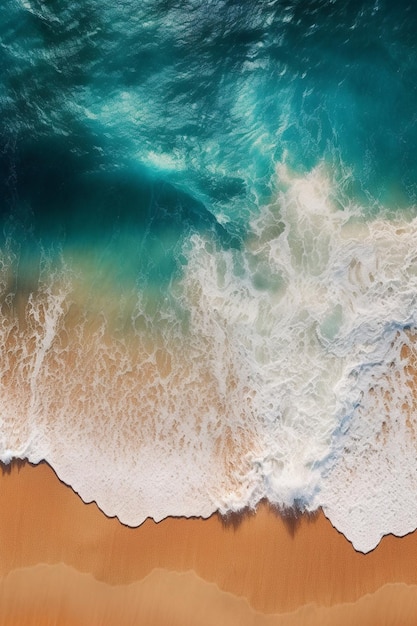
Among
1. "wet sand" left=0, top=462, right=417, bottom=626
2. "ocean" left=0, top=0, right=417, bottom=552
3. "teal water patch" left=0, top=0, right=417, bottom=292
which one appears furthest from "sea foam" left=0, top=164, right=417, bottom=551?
"teal water patch" left=0, top=0, right=417, bottom=292

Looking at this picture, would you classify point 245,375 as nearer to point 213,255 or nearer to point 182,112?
point 213,255

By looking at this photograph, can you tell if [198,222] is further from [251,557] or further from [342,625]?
[342,625]

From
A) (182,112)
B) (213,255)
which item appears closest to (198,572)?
(213,255)

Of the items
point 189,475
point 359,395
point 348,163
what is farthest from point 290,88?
point 189,475

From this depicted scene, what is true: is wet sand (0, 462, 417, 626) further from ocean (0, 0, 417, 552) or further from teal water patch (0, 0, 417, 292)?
teal water patch (0, 0, 417, 292)

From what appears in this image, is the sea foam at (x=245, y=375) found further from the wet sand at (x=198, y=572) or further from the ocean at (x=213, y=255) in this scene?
the wet sand at (x=198, y=572)

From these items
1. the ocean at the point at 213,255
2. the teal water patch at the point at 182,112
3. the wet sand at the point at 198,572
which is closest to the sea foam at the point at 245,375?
the ocean at the point at 213,255
